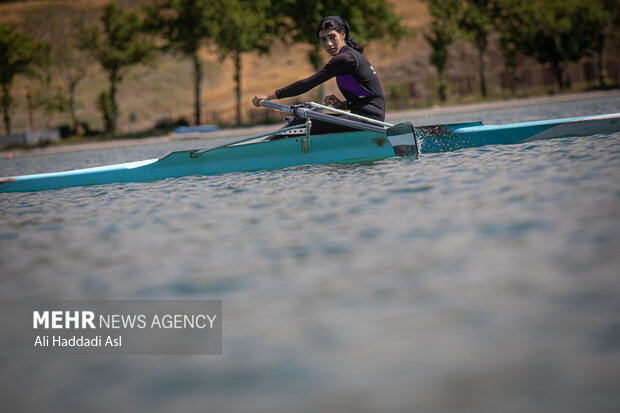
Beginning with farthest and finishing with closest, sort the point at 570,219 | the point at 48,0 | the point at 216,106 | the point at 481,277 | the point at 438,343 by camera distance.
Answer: the point at 48,0, the point at 216,106, the point at 570,219, the point at 481,277, the point at 438,343

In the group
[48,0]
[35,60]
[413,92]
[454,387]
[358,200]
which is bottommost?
[454,387]

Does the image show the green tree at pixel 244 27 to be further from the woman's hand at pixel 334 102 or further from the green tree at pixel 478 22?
the woman's hand at pixel 334 102

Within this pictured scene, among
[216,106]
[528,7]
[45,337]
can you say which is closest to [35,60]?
[528,7]

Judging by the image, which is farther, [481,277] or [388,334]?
[481,277]

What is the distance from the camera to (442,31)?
3747cm

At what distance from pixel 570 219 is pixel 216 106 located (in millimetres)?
72847

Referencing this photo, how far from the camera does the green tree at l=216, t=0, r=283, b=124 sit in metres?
34.6

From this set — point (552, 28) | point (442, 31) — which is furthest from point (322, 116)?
point (552, 28)

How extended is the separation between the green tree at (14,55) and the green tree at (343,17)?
51.5 ft

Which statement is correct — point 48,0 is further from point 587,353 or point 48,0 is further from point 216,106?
point 587,353

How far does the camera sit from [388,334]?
216cm

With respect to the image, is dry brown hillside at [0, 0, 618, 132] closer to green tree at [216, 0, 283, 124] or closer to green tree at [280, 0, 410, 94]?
green tree at [280, 0, 410, 94]

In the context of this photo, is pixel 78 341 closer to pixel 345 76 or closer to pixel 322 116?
pixel 322 116

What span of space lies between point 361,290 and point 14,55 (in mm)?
41406
